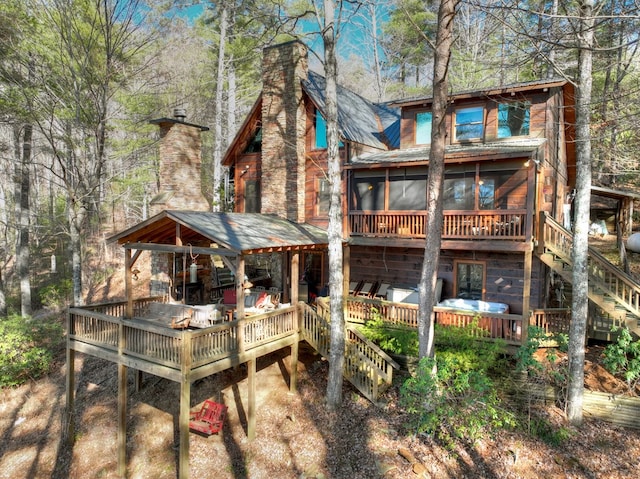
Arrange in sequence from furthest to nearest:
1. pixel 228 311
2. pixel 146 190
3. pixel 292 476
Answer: pixel 146 190 < pixel 228 311 < pixel 292 476

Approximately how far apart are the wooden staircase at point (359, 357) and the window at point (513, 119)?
872 centimetres

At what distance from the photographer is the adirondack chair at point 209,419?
10.0 m

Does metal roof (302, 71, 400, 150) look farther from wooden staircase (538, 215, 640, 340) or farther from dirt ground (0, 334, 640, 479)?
dirt ground (0, 334, 640, 479)

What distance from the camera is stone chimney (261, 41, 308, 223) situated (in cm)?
1596

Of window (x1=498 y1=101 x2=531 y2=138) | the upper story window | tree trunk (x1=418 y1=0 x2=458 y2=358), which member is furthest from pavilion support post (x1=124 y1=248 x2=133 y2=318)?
window (x1=498 y1=101 x2=531 y2=138)

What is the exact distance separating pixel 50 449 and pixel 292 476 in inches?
286

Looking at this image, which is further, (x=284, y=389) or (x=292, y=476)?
(x=284, y=389)

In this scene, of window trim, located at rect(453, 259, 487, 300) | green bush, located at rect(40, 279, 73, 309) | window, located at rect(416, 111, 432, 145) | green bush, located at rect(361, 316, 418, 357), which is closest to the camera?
green bush, located at rect(361, 316, 418, 357)

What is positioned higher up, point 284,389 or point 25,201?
point 25,201

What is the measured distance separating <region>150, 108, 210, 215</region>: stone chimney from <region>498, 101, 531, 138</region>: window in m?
11.7

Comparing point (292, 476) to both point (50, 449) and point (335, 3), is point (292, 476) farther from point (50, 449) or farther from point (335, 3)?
point (335, 3)

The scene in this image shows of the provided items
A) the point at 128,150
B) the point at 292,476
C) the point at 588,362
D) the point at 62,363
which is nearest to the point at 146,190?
the point at 128,150

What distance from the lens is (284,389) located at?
12.0m

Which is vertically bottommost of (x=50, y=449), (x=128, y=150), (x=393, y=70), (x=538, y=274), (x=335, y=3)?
(x=50, y=449)
